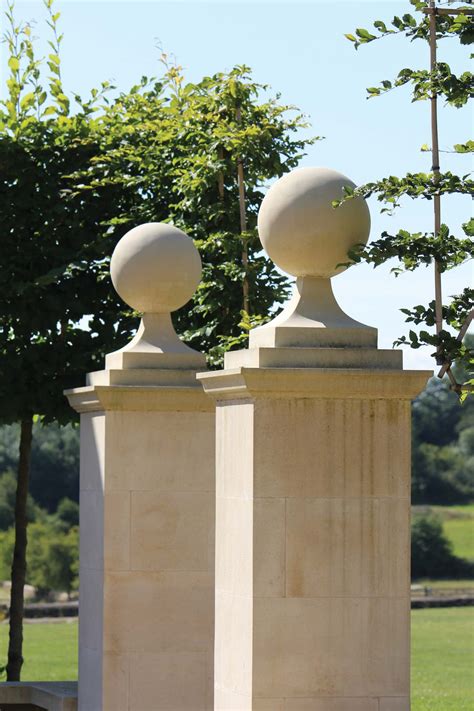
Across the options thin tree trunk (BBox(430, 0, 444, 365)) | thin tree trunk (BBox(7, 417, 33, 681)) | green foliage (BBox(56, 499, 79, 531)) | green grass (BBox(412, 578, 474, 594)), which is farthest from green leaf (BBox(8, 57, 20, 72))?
green grass (BBox(412, 578, 474, 594))

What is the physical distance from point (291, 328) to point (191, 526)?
3609mm

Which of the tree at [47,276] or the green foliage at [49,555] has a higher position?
the tree at [47,276]

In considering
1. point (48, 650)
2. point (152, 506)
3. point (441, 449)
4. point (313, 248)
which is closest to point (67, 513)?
point (48, 650)

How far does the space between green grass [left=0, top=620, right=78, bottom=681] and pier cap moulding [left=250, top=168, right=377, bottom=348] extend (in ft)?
181

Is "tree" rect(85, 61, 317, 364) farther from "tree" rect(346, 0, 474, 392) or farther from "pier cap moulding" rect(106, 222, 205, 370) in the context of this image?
"tree" rect(346, 0, 474, 392)

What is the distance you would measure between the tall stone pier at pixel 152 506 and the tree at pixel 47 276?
428cm

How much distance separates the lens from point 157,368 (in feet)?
39.5

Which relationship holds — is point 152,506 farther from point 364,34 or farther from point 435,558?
point 435,558

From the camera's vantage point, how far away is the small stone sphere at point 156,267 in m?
12.1

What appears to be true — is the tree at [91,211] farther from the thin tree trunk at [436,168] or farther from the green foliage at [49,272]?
the thin tree trunk at [436,168]

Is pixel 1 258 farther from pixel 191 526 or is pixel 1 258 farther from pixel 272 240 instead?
pixel 272 240

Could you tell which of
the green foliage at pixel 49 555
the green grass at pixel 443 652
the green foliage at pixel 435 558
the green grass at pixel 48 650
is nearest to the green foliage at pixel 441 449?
the green foliage at pixel 435 558

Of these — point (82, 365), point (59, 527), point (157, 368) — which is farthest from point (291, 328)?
point (59, 527)

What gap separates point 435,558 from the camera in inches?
3474
